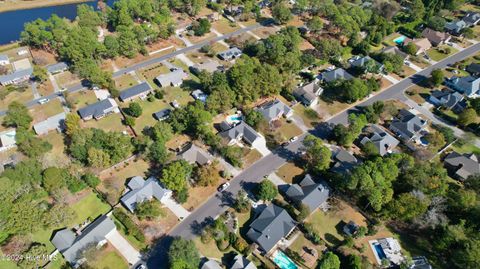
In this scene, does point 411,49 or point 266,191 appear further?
point 411,49

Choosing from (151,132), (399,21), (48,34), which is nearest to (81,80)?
(48,34)

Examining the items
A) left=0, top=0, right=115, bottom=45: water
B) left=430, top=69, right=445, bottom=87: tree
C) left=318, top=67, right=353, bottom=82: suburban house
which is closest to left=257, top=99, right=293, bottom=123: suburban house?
left=318, top=67, right=353, bottom=82: suburban house

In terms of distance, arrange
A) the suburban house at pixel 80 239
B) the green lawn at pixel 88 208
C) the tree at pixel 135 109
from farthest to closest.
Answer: the tree at pixel 135 109
the green lawn at pixel 88 208
the suburban house at pixel 80 239

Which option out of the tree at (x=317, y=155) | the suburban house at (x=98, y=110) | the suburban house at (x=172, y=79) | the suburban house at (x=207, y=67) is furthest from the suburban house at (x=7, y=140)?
the tree at (x=317, y=155)

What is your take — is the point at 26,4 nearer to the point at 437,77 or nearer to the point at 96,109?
the point at 96,109

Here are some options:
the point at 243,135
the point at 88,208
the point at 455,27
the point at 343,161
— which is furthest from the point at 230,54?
the point at 455,27

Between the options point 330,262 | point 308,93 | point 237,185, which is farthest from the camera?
point 308,93

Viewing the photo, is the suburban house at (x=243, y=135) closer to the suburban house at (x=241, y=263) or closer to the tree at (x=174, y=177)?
the tree at (x=174, y=177)
